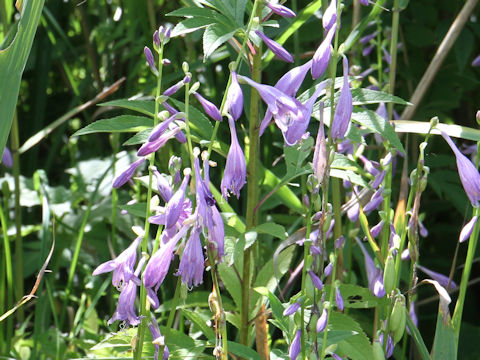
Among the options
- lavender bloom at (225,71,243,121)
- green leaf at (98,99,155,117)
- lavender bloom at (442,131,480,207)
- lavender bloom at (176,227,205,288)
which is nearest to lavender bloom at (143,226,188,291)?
lavender bloom at (176,227,205,288)

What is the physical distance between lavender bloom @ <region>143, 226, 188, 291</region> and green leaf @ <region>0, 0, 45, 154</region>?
0.79 feet

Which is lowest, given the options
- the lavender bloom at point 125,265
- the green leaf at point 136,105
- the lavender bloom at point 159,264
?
the lavender bloom at point 125,265

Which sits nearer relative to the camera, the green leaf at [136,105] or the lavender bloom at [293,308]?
the lavender bloom at [293,308]

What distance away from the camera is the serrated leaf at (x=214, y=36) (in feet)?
Answer: 3.23

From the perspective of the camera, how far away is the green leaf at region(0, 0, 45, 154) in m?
0.90

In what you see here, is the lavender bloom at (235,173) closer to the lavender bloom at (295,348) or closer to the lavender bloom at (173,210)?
the lavender bloom at (173,210)

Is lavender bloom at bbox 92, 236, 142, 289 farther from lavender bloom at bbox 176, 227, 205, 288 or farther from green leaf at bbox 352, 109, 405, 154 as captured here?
green leaf at bbox 352, 109, 405, 154

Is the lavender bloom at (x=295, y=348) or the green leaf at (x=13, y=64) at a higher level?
the green leaf at (x=13, y=64)

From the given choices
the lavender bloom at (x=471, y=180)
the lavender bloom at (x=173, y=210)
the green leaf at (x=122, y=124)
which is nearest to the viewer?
the lavender bloom at (x=173, y=210)

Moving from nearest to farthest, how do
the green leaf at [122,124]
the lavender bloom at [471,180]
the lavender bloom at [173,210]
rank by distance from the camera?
1. the lavender bloom at [173,210]
2. the lavender bloom at [471,180]
3. the green leaf at [122,124]

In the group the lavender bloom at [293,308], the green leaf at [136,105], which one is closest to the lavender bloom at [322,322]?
the lavender bloom at [293,308]

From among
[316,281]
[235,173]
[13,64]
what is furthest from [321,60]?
[13,64]

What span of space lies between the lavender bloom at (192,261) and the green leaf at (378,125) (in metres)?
0.34

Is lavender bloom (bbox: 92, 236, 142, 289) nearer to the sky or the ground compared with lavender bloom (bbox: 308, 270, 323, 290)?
nearer to the sky
